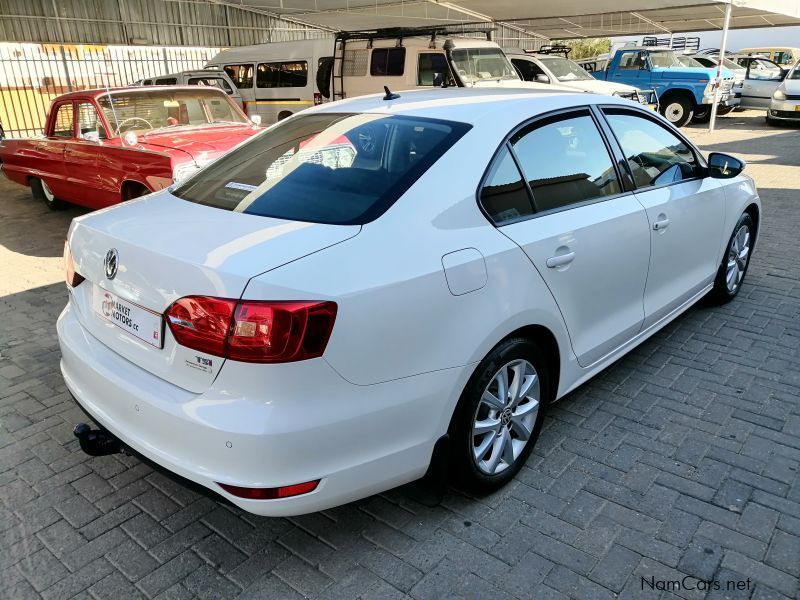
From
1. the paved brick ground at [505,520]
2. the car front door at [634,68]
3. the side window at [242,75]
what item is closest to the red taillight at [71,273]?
the paved brick ground at [505,520]

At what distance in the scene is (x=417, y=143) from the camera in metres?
2.63

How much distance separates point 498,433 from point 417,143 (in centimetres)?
127

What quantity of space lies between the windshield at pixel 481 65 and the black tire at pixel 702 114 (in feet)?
23.1

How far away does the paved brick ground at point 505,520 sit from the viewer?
7.43 ft

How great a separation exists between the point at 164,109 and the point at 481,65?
7887mm

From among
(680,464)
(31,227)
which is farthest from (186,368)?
(31,227)

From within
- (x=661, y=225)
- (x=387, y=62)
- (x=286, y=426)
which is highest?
(x=387, y=62)

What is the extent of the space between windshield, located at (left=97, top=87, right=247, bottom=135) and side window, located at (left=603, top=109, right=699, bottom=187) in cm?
511

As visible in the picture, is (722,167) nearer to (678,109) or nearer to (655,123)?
(655,123)

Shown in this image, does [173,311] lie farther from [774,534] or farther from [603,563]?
[774,534]

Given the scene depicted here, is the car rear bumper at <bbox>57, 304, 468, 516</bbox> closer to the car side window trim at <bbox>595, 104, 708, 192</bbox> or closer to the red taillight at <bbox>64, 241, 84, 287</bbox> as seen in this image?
the red taillight at <bbox>64, 241, 84, 287</bbox>

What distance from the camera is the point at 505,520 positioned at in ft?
8.43

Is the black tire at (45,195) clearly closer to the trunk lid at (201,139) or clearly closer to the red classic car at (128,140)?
the red classic car at (128,140)

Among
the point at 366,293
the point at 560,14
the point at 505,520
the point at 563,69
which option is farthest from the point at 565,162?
the point at 560,14
